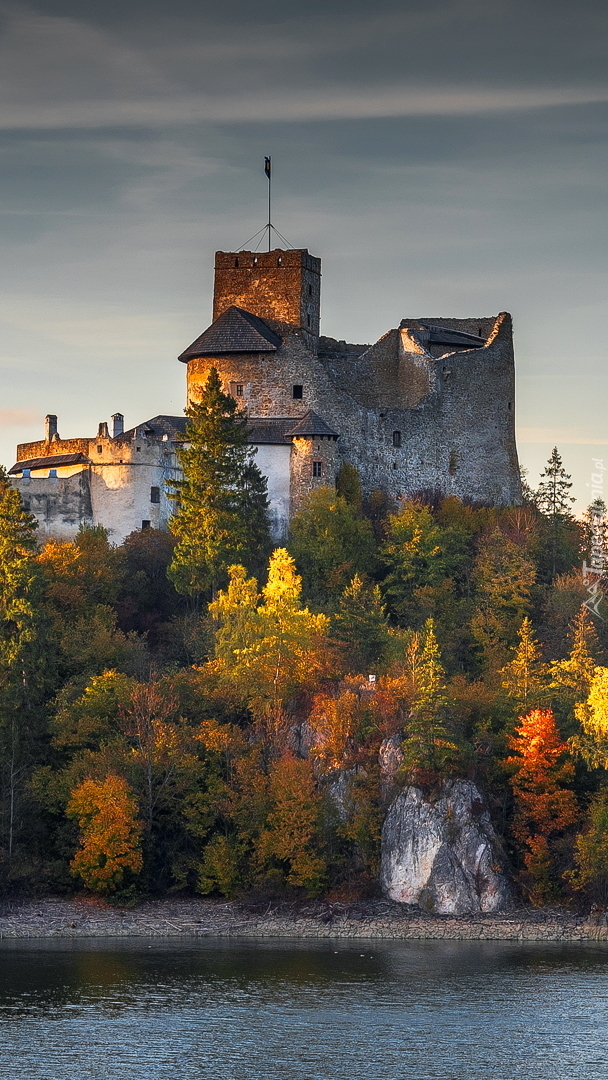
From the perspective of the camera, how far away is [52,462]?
84.4m

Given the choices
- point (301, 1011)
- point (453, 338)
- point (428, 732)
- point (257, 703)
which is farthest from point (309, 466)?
point (301, 1011)

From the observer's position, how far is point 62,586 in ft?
250

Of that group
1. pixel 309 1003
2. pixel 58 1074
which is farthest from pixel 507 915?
pixel 58 1074

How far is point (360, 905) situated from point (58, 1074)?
2041 cm

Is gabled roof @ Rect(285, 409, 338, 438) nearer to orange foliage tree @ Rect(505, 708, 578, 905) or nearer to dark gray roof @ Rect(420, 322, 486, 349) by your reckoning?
dark gray roof @ Rect(420, 322, 486, 349)

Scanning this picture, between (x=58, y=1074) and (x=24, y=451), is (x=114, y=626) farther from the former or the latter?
(x=58, y=1074)

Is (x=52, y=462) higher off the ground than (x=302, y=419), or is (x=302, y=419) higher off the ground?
(x=302, y=419)

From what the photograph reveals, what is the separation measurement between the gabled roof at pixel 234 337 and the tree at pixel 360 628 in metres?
15.6

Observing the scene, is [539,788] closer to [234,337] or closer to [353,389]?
[353,389]

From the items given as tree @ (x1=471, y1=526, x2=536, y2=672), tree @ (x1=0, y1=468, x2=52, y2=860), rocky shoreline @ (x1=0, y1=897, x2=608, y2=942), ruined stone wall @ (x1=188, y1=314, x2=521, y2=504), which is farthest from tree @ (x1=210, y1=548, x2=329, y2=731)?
ruined stone wall @ (x1=188, y1=314, x2=521, y2=504)

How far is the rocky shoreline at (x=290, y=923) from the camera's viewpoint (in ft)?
219

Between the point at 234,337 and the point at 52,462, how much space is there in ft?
36.2

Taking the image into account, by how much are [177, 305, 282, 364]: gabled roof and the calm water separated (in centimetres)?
3272

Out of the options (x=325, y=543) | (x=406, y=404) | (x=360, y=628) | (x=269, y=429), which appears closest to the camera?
(x=360, y=628)
